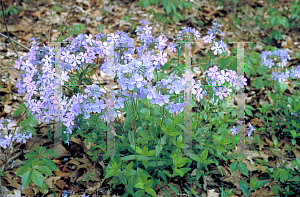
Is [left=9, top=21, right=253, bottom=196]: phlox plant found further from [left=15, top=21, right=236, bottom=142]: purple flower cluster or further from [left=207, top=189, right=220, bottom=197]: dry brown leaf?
[left=207, top=189, right=220, bottom=197]: dry brown leaf

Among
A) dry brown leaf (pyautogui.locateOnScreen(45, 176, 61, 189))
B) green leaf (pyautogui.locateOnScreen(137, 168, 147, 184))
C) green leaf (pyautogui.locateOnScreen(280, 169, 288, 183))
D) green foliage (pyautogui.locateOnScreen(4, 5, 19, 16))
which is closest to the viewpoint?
green leaf (pyautogui.locateOnScreen(137, 168, 147, 184))

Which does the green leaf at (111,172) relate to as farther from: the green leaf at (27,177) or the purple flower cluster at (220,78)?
the purple flower cluster at (220,78)

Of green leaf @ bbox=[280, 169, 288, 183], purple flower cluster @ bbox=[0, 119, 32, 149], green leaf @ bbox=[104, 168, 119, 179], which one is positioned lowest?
green leaf @ bbox=[280, 169, 288, 183]

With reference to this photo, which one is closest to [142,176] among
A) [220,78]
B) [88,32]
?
[220,78]

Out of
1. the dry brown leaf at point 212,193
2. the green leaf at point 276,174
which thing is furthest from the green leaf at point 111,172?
the green leaf at point 276,174

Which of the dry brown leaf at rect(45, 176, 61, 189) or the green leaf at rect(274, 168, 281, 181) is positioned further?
the dry brown leaf at rect(45, 176, 61, 189)

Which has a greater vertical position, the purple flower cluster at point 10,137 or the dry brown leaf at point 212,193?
the purple flower cluster at point 10,137

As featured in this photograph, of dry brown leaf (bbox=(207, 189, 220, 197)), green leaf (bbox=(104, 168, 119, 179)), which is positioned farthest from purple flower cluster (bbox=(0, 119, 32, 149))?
dry brown leaf (bbox=(207, 189, 220, 197))

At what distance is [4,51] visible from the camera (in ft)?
12.5

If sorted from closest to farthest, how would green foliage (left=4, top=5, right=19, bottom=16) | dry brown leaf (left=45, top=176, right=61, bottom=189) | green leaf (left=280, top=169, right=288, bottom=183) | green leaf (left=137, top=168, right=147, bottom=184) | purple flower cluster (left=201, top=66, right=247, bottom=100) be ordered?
green leaf (left=137, top=168, right=147, bottom=184) → purple flower cluster (left=201, top=66, right=247, bottom=100) → green leaf (left=280, top=169, right=288, bottom=183) → dry brown leaf (left=45, top=176, right=61, bottom=189) → green foliage (left=4, top=5, right=19, bottom=16)

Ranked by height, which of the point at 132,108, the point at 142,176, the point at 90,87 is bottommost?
the point at 142,176

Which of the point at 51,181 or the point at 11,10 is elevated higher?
the point at 11,10

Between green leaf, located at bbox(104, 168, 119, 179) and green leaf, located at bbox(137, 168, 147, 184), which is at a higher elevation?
green leaf, located at bbox(104, 168, 119, 179)

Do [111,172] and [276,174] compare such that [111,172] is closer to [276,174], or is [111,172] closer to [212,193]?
[212,193]
